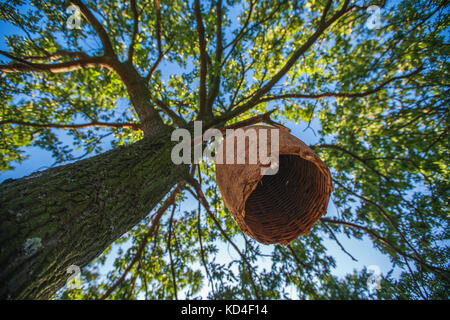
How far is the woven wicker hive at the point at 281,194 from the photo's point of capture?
103 centimetres

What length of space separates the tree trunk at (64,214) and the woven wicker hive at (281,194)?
0.72 m

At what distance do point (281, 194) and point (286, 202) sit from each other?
13 cm

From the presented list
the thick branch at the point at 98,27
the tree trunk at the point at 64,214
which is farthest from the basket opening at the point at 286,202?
the thick branch at the point at 98,27

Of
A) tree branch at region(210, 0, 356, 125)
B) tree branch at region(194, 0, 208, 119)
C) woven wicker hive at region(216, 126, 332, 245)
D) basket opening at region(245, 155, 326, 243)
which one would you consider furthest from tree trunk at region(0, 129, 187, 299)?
tree branch at region(194, 0, 208, 119)

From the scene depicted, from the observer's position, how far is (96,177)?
109cm

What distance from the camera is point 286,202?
5.10ft

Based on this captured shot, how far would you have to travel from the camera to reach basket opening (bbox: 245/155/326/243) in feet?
4.08

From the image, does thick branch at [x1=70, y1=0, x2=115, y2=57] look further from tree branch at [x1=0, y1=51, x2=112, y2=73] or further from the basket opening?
the basket opening

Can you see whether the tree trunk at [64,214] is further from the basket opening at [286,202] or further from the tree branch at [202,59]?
the tree branch at [202,59]

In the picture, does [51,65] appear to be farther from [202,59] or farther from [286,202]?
[286,202]

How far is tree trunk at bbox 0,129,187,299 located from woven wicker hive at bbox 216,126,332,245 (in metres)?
0.72
